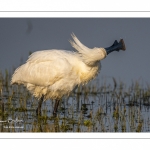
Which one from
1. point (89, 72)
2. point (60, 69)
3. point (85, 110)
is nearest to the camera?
point (60, 69)

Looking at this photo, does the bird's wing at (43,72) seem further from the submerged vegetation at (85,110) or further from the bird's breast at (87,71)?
the submerged vegetation at (85,110)

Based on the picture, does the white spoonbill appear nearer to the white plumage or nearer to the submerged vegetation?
the white plumage

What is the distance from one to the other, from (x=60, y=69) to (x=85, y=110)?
145cm

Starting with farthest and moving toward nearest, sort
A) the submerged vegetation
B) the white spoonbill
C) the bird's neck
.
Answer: the bird's neck → the white spoonbill → the submerged vegetation

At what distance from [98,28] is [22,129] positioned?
8.96 ft

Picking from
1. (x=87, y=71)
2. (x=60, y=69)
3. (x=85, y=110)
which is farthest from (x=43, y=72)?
(x=85, y=110)

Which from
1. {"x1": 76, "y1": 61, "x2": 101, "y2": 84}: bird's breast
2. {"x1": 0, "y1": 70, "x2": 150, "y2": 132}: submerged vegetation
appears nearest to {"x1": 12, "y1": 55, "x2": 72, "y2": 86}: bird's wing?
{"x1": 76, "y1": 61, "x2": 101, "y2": 84}: bird's breast

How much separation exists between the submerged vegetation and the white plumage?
478mm

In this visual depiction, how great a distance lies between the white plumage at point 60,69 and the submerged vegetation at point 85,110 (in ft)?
1.57

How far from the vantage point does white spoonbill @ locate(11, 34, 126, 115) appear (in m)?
14.6

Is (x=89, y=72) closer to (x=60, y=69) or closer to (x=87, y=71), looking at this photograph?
(x=87, y=71)

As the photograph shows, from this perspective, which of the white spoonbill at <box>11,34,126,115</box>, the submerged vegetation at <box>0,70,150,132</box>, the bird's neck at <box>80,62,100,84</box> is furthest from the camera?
the bird's neck at <box>80,62,100,84</box>

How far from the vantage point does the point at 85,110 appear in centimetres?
1568

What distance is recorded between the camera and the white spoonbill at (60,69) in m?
14.6
